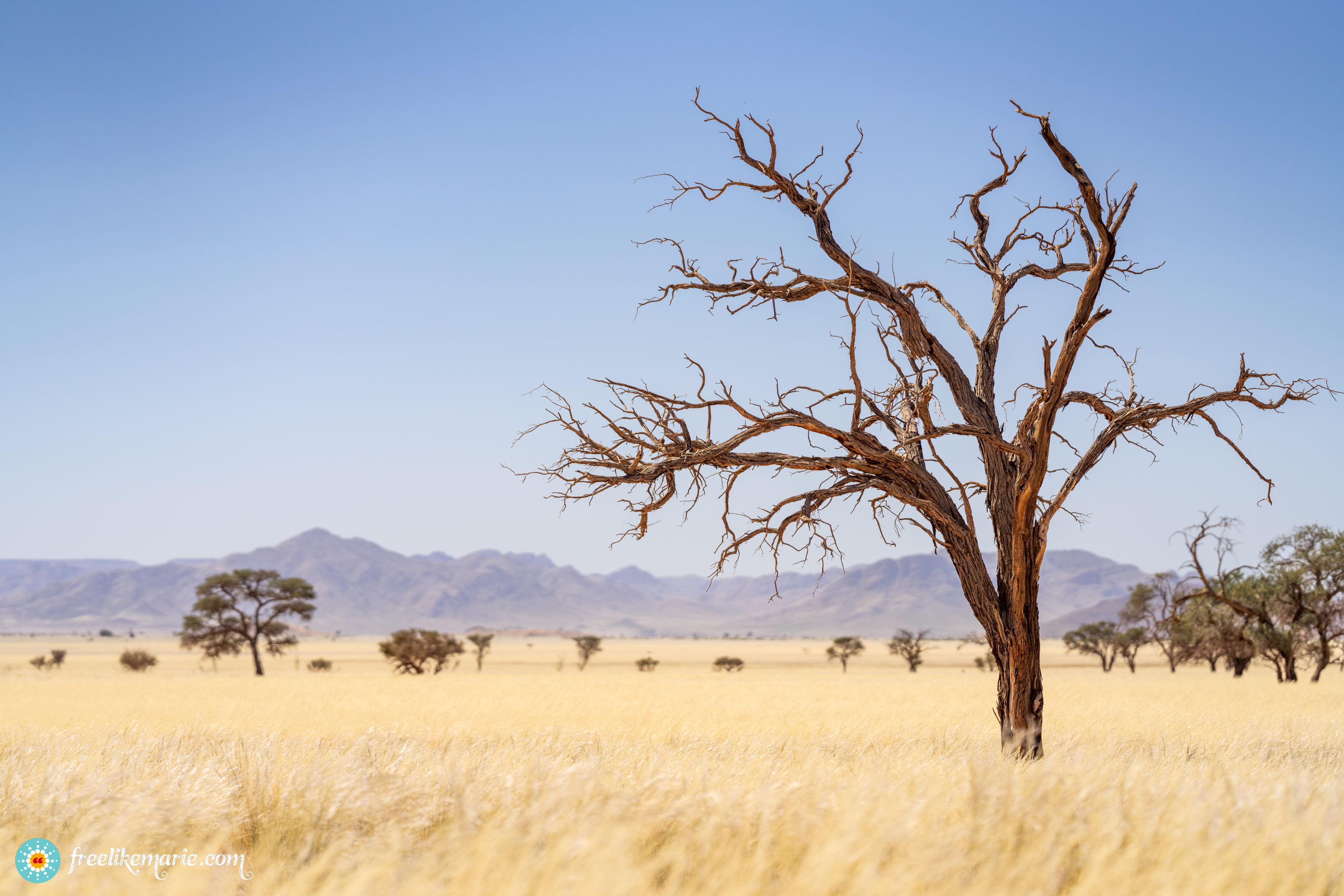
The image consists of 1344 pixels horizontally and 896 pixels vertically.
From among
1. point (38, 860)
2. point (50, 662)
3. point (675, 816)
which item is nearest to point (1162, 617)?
point (675, 816)

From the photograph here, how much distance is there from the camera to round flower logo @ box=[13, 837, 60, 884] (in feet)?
15.0

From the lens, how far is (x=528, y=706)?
22.3 m

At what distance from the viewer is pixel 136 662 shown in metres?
55.3

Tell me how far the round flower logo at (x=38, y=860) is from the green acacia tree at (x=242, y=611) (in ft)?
167

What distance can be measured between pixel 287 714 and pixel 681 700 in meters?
11.6

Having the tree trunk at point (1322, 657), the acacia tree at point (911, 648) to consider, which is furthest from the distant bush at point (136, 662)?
the tree trunk at point (1322, 657)

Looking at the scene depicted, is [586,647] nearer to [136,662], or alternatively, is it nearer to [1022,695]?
[136,662]

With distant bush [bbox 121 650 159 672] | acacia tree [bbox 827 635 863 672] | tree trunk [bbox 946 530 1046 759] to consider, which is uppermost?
tree trunk [bbox 946 530 1046 759]

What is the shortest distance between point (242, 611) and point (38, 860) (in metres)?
55.0

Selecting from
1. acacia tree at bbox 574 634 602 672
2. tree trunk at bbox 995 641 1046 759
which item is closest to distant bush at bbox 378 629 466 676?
acacia tree at bbox 574 634 602 672

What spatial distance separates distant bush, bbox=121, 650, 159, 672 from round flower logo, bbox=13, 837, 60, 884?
192 feet

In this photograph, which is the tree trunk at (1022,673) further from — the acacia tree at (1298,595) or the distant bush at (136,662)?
the distant bush at (136,662)

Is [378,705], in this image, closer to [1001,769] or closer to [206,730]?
[206,730]

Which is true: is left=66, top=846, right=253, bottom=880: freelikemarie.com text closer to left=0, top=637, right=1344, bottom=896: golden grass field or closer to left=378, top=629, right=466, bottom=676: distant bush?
left=0, top=637, right=1344, bottom=896: golden grass field
